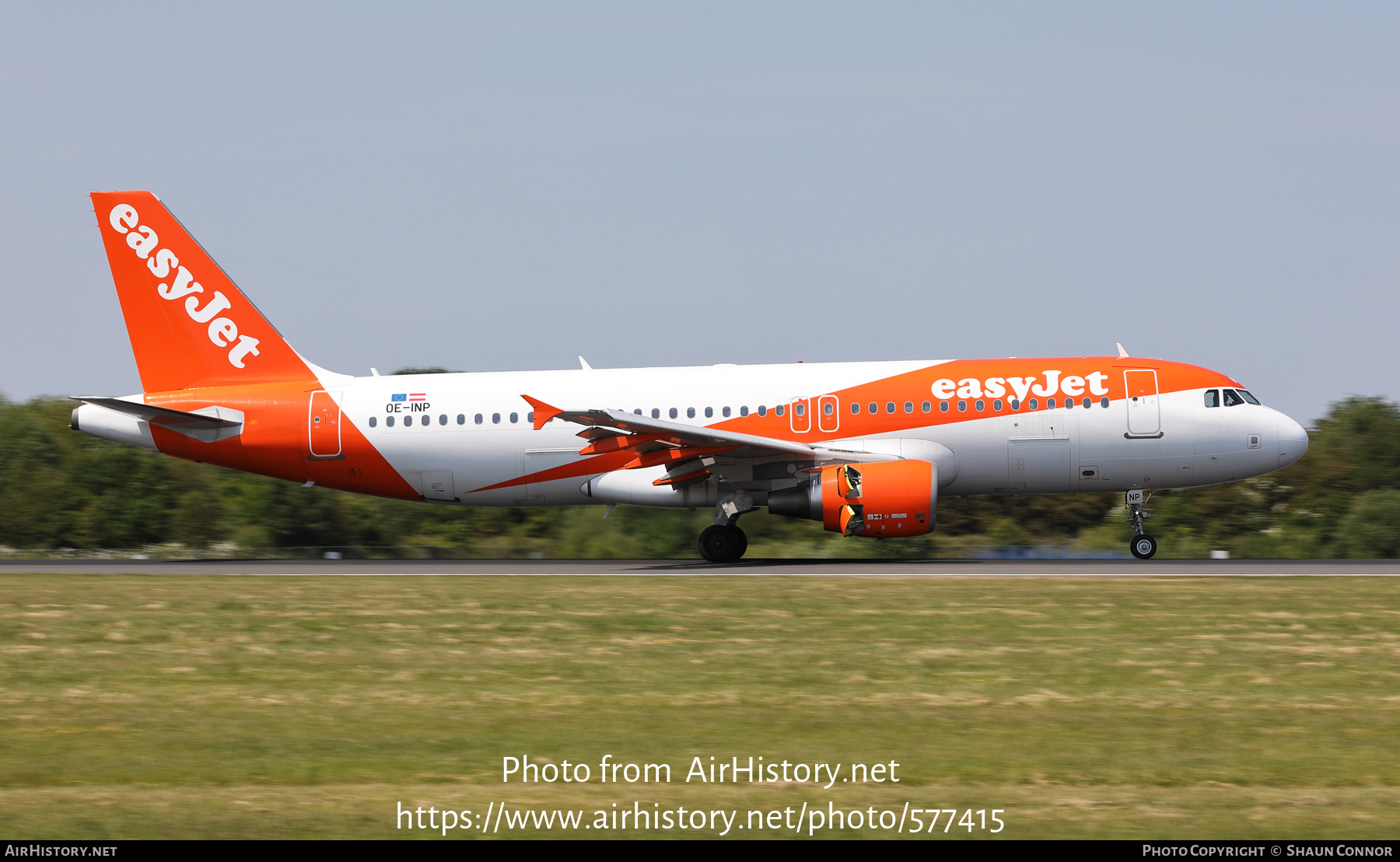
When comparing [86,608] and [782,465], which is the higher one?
[782,465]

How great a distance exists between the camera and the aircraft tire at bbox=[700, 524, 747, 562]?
1017 inches

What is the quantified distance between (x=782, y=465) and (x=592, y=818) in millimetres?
17870

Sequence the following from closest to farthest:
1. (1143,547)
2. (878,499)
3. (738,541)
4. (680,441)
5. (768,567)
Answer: (878,499) → (768,567) → (680,441) → (1143,547) → (738,541)

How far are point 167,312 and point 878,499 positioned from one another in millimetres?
15444

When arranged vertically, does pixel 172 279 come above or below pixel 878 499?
above

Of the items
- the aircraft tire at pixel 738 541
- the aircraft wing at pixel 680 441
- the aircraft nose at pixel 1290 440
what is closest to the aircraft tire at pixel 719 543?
the aircraft tire at pixel 738 541

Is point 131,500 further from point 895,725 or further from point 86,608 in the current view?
point 895,725

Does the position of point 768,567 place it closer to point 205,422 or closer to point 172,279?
point 205,422

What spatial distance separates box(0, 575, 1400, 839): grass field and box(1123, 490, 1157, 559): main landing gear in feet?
19.3

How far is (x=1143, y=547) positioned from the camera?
2506 cm

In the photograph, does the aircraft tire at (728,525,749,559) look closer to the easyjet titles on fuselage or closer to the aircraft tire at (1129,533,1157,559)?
the easyjet titles on fuselage

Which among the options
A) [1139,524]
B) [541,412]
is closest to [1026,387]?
[1139,524]

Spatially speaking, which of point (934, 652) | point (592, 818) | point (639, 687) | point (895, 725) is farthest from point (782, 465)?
point (592, 818)

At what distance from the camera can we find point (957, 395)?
82.7ft
